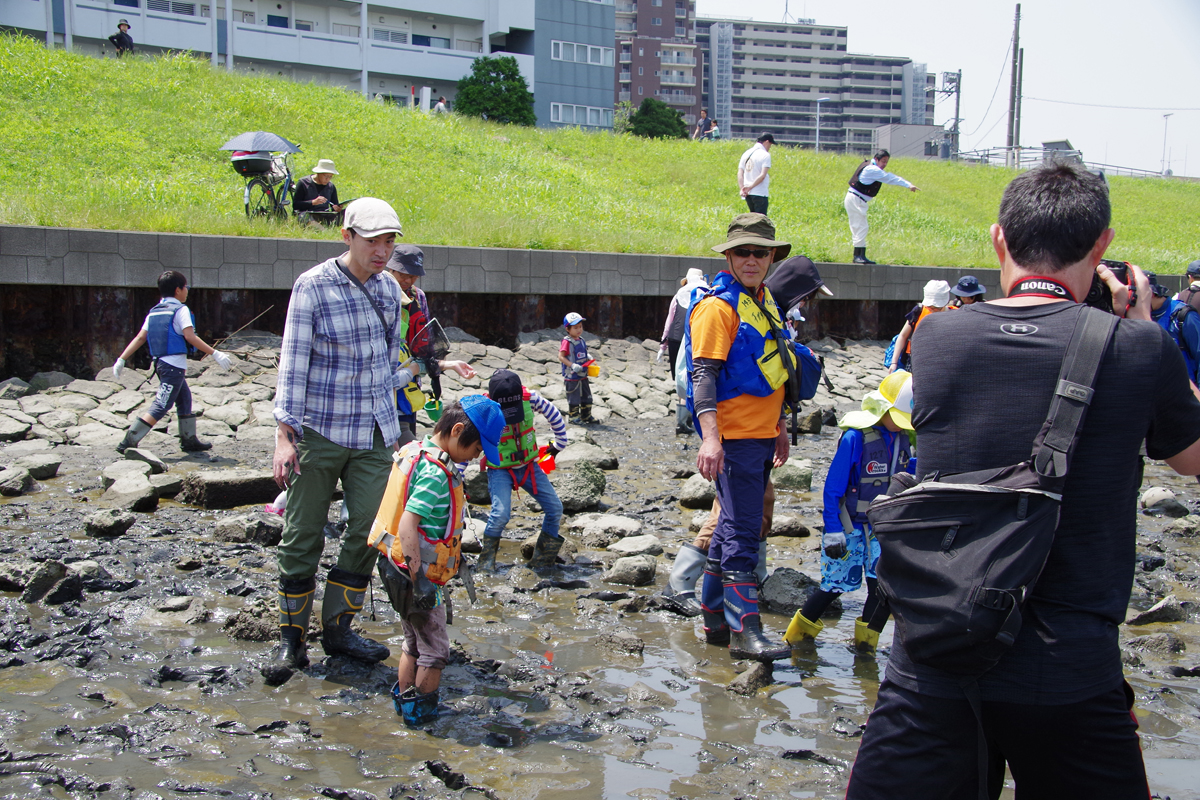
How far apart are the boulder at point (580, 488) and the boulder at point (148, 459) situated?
11.3 ft

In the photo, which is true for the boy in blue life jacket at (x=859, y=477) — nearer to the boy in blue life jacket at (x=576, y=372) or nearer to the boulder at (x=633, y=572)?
the boulder at (x=633, y=572)

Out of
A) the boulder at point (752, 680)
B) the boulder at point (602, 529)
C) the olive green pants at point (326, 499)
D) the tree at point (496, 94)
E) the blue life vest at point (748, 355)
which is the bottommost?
the boulder at point (602, 529)

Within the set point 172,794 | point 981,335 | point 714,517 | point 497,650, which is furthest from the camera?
point 714,517

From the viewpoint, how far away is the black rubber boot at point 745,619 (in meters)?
4.51

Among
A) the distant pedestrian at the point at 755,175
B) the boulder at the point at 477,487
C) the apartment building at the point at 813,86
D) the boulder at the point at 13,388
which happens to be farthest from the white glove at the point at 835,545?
the apartment building at the point at 813,86

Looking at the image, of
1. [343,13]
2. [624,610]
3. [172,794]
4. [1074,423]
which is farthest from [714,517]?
[343,13]

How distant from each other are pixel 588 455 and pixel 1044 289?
7.44 meters

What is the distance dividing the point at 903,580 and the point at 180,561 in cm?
486

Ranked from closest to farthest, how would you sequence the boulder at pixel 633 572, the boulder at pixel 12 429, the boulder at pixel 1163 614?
1. the boulder at pixel 1163 614
2. the boulder at pixel 633 572
3. the boulder at pixel 12 429

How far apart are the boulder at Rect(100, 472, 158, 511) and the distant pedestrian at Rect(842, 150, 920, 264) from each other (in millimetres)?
12304

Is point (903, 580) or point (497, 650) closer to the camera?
point (903, 580)

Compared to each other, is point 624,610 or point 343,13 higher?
point 343,13

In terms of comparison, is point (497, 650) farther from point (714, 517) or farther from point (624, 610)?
point (714, 517)

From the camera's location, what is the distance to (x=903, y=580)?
201 cm
